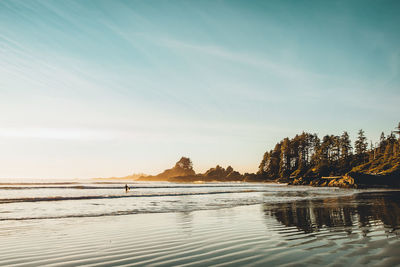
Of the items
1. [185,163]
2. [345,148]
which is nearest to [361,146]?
[345,148]

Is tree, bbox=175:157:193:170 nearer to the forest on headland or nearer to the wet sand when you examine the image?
the forest on headland

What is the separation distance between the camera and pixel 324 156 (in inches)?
4350

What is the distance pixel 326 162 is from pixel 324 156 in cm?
398

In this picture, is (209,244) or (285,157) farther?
(285,157)

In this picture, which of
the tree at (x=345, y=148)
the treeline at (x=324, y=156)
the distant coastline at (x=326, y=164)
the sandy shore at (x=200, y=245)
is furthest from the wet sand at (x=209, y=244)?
the tree at (x=345, y=148)

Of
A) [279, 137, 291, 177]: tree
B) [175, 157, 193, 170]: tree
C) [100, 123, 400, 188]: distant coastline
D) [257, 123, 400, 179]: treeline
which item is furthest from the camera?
[175, 157, 193, 170]: tree

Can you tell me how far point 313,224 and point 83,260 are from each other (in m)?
10.4

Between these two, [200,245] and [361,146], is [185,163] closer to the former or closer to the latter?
[361,146]

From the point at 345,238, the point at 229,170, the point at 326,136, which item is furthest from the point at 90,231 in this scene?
the point at 229,170

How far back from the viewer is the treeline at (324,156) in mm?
95938

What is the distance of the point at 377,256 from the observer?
6.84 m

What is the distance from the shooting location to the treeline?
9594cm

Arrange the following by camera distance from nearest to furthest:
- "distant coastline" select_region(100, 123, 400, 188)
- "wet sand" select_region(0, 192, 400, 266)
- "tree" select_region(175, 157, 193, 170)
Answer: "wet sand" select_region(0, 192, 400, 266)
"distant coastline" select_region(100, 123, 400, 188)
"tree" select_region(175, 157, 193, 170)

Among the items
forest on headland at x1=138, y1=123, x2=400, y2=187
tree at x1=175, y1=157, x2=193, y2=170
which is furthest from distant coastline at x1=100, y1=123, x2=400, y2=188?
tree at x1=175, y1=157, x2=193, y2=170
